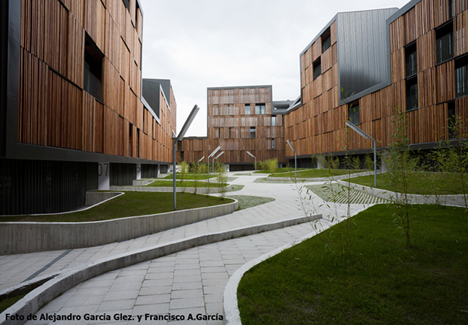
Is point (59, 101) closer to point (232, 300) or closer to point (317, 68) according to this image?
point (232, 300)

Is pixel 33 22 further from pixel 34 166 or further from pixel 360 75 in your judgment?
pixel 360 75

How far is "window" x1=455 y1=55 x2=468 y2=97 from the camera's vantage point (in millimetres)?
15773

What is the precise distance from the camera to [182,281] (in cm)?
355

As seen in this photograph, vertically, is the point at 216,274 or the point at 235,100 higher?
the point at 235,100

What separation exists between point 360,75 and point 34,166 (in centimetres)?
2759

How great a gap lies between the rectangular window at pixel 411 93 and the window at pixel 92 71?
2170cm

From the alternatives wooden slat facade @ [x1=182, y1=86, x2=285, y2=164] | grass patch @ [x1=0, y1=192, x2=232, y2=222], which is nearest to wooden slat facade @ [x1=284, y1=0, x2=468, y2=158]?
grass patch @ [x1=0, y1=192, x2=232, y2=222]

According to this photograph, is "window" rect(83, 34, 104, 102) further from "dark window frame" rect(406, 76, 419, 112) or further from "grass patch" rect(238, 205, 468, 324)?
"dark window frame" rect(406, 76, 419, 112)

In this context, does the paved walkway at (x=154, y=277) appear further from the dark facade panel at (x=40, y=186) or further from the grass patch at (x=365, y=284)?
the dark facade panel at (x=40, y=186)

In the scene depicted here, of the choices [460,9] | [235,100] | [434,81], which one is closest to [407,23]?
[460,9]

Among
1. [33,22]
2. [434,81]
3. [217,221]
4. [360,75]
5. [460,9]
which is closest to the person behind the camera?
[33,22]

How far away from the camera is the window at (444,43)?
16719 millimetres

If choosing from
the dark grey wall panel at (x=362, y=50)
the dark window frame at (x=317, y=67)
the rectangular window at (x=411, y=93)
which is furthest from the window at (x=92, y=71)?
the dark window frame at (x=317, y=67)

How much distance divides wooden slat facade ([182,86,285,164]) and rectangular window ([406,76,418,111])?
26247 mm
